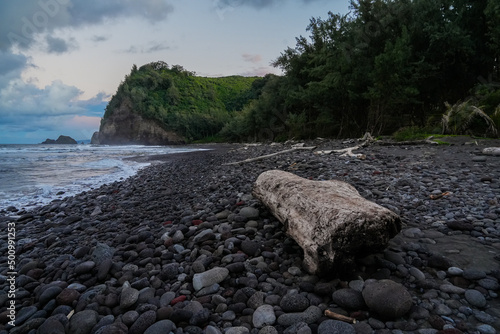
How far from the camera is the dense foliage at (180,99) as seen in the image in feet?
238

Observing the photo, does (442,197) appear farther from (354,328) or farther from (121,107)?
(121,107)

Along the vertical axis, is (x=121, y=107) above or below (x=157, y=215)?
above

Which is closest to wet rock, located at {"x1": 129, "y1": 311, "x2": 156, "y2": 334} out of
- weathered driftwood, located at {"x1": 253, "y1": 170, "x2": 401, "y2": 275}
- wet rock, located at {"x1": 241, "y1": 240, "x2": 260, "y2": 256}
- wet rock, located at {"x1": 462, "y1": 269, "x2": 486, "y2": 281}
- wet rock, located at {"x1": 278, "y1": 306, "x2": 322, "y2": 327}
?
wet rock, located at {"x1": 278, "y1": 306, "x2": 322, "y2": 327}

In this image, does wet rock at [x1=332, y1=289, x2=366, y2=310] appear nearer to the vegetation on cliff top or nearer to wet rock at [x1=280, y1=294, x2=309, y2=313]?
wet rock at [x1=280, y1=294, x2=309, y2=313]

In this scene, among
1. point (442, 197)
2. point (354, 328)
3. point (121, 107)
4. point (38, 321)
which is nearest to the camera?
point (354, 328)

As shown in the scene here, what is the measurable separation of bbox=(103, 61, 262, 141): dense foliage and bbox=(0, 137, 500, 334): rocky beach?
63771mm

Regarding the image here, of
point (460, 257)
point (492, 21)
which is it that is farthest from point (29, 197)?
point (492, 21)

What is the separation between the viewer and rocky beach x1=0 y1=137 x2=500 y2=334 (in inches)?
73.4

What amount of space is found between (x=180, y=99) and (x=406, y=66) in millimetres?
83946

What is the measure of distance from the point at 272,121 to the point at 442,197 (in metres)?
31.1

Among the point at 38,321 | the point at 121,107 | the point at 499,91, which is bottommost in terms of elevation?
the point at 38,321

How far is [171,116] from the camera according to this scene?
7712cm

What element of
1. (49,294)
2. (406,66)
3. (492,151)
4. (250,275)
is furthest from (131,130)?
(250,275)

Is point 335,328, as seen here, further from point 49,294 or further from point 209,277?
point 49,294
